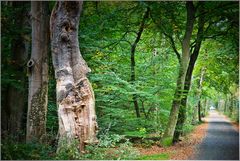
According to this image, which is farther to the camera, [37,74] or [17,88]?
[17,88]

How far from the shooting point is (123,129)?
1758 cm

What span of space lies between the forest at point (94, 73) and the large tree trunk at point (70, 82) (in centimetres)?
3

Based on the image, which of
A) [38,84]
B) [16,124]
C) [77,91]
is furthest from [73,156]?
[16,124]

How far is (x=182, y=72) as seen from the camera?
17828mm

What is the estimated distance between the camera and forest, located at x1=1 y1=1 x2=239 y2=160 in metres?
11.0

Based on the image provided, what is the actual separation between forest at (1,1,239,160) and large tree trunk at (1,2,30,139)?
0.12ft

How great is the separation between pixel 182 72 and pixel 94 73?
4.36m

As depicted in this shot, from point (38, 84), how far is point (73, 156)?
10.1ft

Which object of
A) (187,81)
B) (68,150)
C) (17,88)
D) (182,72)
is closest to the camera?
(68,150)

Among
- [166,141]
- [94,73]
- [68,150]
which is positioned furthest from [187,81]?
[68,150]

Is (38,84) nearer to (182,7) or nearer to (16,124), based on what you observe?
(16,124)

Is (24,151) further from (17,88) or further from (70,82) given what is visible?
(17,88)

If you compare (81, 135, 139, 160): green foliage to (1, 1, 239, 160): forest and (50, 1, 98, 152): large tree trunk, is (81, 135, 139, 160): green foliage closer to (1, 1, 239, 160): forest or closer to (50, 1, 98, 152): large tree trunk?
(1, 1, 239, 160): forest

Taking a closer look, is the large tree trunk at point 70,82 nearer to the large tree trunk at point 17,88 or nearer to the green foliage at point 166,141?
the large tree trunk at point 17,88
